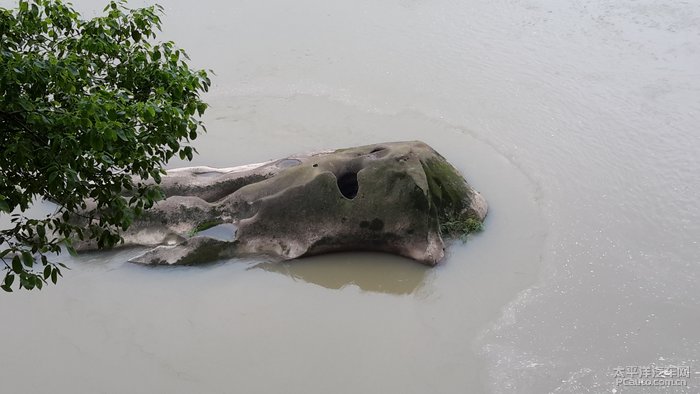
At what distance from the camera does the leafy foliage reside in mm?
4969

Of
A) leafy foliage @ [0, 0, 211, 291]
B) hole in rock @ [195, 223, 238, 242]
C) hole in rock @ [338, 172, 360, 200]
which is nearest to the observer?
leafy foliage @ [0, 0, 211, 291]

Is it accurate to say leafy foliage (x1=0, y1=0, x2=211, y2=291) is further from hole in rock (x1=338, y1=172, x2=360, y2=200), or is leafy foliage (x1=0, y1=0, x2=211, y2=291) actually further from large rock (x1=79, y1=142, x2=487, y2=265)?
hole in rock (x1=338, y1=172, x2=360, y2=200)

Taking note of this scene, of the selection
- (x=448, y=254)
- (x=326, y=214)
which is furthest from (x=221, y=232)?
(x=448, y=254)

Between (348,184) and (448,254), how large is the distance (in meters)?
1.67

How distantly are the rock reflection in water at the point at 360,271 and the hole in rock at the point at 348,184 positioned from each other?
898 millimetres

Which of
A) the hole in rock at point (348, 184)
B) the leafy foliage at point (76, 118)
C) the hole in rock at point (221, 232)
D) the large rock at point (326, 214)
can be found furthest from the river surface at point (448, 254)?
the leafy foliage at point (76, 118)

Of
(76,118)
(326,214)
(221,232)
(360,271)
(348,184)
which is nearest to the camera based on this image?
(76,118)

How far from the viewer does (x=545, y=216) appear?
1084 cm

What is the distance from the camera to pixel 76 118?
4.98m

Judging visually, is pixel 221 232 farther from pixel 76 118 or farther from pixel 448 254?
pixel 76 118

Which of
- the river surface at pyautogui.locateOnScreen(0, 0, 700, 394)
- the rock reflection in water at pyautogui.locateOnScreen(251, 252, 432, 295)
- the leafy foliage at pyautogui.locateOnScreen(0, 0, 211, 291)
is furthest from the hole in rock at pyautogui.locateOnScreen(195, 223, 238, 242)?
the leafy foliage at pyautogui.locateOnScreen(0, 0, 211, 291)

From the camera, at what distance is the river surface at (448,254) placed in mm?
8477

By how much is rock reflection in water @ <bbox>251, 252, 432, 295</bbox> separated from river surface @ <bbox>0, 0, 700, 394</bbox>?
1.0 inches

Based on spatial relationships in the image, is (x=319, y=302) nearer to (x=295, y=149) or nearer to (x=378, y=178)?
(x=378, y=178)
